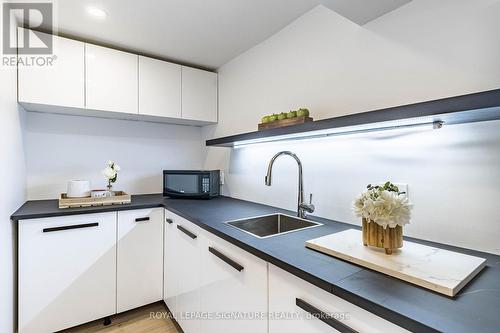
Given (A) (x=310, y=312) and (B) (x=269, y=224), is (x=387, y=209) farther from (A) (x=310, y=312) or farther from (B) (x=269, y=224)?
(B) (x=269, y=224)

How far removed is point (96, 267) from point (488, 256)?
2163mm

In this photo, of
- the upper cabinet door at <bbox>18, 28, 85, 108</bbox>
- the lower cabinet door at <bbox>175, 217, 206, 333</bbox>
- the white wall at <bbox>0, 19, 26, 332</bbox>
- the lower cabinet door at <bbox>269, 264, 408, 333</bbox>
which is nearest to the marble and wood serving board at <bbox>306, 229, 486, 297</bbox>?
the lower cabinet door at <bbox>269, 264, 408, 333</bbox>

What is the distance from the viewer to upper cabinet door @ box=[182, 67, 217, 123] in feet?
7.85

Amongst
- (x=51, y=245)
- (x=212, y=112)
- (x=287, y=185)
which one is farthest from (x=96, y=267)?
(x=212, y=112)

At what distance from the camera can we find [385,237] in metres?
0.87

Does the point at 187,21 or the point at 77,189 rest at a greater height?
the point at 187,21

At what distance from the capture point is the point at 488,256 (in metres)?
0.90

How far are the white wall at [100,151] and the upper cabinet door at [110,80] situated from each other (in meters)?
0.38

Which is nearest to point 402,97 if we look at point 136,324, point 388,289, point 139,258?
point 388,289

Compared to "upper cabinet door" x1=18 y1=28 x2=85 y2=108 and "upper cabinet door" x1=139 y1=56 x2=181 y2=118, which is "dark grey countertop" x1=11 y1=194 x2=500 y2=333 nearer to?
"upper cabinet door" x1=139 y1=56 x2=181 y2=118

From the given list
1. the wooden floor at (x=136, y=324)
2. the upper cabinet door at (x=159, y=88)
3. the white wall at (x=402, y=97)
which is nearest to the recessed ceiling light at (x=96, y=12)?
the upper cabinet door at (x=159, y=88)

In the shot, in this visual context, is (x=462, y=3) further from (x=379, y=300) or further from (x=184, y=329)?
(x=184, y=329)

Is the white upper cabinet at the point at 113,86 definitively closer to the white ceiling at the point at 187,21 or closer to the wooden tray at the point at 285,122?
the white ceiling at the point at 187,21

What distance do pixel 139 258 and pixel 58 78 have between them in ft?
4.80
